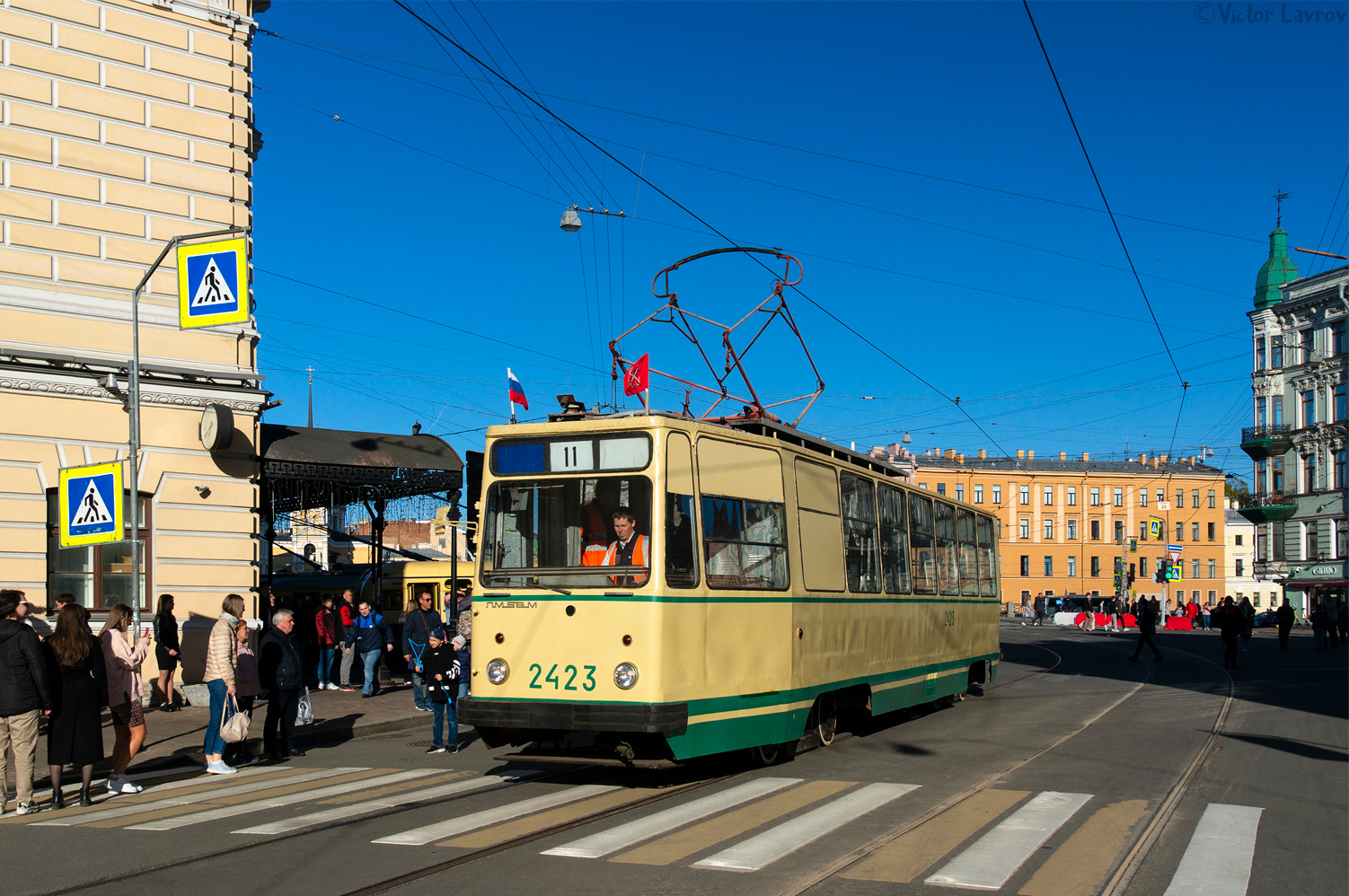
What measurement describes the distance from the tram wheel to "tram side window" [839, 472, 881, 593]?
1218 mm

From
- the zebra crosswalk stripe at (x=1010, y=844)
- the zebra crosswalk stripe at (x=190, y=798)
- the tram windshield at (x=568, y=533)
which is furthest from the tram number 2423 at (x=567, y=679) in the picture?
the zebra crosswalk stripe at (x=1010, y=844)

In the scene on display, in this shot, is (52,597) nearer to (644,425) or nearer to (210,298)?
(210,298)

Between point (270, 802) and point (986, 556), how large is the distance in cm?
1377

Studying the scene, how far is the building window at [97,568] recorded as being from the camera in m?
16.6

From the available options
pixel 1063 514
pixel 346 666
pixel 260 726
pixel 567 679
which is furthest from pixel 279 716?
pixel 1063 514

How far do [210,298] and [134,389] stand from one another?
1595 millimetres

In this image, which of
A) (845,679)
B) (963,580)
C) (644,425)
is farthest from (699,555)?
(963,580)

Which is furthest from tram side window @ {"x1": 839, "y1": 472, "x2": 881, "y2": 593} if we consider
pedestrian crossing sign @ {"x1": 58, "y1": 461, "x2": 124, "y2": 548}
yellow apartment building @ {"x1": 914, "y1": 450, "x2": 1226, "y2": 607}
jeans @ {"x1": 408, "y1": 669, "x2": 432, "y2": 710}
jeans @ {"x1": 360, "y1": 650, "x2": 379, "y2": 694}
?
yellow apartment building @ {"x1": 914, "y1": 450, "x2": 1226, "y2": 607}

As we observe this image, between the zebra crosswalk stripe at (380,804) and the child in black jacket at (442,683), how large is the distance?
2.05m

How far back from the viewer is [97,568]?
1692 cm

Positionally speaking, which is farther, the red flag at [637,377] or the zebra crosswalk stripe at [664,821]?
the red flag at [637,377]

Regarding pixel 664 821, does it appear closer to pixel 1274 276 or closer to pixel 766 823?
pixel 766 823

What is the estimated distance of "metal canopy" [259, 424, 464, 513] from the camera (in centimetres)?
1906

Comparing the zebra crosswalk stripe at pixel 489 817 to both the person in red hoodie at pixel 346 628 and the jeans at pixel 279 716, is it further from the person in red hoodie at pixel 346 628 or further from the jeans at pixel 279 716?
the person in red hoodie at pixel 346 628
